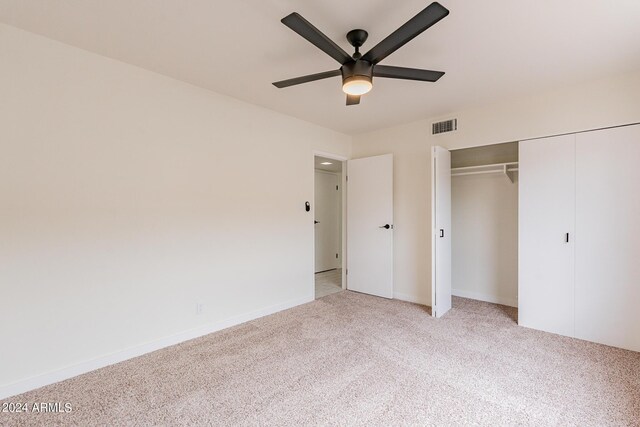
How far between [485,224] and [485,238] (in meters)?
0.19

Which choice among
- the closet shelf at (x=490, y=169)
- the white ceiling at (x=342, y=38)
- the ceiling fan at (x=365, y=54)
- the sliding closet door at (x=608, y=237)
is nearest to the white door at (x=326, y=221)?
the closet shelf at (x=490, y=169)

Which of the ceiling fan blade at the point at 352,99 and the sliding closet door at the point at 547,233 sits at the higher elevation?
the ceiling fan blade at the point at 352,99

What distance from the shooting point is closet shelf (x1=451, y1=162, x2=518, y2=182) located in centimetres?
367

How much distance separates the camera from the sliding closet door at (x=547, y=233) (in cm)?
293

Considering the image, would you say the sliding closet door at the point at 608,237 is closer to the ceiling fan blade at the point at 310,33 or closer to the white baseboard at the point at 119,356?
the ceiling fan blade at the point at 310,33

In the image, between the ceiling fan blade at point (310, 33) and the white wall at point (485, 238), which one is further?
the white wall at point (485, 238)

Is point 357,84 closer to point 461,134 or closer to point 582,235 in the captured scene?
point 461,134

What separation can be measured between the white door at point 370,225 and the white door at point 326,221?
4.70 feet

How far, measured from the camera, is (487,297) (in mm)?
4055

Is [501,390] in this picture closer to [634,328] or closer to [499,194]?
[634,328]

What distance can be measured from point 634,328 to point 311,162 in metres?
→ 3.65

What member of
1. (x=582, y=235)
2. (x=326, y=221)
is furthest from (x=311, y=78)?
(x=326, y=221)

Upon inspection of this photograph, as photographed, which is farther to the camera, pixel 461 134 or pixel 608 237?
pixel 461 134

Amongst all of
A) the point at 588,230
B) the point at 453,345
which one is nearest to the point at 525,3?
the point at 588,230
